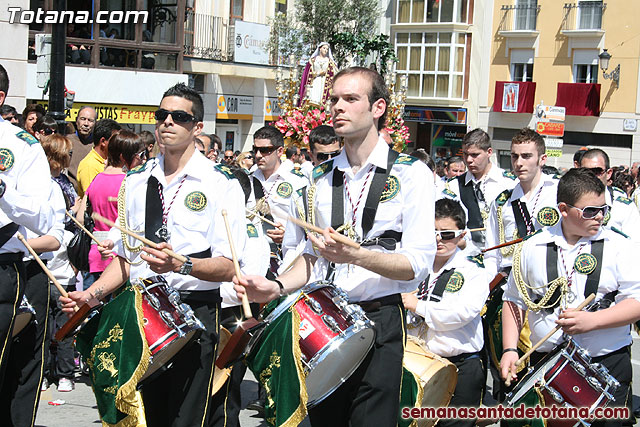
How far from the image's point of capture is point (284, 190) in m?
8.35

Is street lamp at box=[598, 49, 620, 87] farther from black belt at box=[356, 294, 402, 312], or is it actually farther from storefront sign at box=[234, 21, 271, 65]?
black belt at box=[356, 294, 402, 312]

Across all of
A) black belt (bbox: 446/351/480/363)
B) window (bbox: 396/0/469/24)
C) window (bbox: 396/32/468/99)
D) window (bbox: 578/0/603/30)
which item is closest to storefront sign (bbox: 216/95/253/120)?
window (bbox: 396/32/468/99)

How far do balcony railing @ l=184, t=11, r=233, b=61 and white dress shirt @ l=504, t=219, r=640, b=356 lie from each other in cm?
2659

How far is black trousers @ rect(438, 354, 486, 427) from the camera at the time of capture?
20.0 ft

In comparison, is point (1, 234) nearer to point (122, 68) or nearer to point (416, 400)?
point (416, 400)

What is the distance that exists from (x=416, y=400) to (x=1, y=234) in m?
2.52

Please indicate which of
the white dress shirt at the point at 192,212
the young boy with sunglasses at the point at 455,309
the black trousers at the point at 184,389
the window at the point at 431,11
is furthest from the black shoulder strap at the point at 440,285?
the window at the point at 431,11

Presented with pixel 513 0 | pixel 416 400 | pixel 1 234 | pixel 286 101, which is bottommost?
pixel 416 400

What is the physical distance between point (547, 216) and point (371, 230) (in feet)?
10.7

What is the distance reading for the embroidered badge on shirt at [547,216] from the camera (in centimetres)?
707

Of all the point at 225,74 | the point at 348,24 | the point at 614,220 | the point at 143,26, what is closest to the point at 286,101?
the point at 614,220

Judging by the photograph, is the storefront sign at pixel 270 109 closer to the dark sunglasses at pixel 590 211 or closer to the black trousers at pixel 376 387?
the dark sunglasses at pixel 590 211

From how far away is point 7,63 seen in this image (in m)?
17.6

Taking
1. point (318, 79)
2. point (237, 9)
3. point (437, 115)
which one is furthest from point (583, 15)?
point (318, 79)
